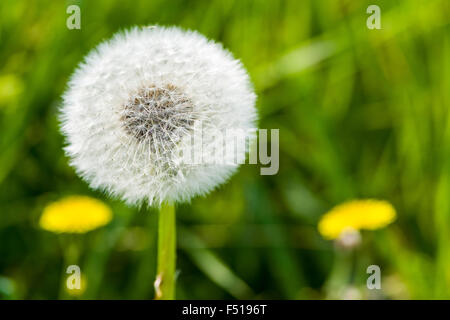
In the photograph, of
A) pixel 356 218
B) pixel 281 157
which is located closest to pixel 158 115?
pixel 356 218

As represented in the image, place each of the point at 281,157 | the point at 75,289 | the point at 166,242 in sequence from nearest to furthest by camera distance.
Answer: the point at 166,242 < the point at 75,289 < the point at 281,157

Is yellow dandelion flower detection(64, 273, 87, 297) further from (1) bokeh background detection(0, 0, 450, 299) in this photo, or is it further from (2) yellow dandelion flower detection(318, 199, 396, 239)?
(2) yellow dandelion flower detection(318, 199, 396, 239)

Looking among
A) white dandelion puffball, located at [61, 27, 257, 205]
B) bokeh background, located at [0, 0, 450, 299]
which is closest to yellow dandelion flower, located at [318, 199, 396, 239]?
bokeh background, located at [0, 0, 450, 299]

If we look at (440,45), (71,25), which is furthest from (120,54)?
(440,45)

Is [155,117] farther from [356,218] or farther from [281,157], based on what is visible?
[281,157]

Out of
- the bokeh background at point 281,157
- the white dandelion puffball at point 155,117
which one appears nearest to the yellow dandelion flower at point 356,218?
the bokeh background at point 281,157

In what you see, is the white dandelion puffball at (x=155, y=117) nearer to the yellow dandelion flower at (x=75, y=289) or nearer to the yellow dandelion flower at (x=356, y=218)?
the yellow dandelion flower at (x=75, y=289)
